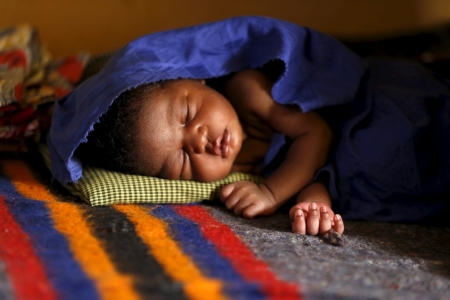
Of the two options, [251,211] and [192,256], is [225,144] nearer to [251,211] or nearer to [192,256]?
[251,211]

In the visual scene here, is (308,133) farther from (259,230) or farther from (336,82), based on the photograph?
(259,230)

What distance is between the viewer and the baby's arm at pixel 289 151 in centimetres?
97

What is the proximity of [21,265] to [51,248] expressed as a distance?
0.06 metres

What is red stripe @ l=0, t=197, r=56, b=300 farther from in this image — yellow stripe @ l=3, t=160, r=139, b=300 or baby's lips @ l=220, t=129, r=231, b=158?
baby's lips @ l=220, t=129, r=231, b=158

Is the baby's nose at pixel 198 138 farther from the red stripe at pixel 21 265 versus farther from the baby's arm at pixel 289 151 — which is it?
the red stripe at pixel 21 265

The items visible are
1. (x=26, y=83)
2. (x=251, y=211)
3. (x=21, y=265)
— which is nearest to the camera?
(x=21, y=265)

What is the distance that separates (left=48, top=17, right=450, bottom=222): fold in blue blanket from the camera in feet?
3.12

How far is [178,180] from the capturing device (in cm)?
102

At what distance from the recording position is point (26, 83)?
4.45 ft

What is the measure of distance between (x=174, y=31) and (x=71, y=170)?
1.33 ft

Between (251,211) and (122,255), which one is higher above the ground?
(122,255)

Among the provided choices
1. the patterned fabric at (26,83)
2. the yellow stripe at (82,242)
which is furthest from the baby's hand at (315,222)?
the patterned fabric at (26,83)

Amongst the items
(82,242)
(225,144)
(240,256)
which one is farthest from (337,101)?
(82,242)

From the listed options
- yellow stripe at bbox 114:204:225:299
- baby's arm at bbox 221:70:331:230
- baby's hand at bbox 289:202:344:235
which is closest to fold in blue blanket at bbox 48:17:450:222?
baby's arm at bbox 221:70:331:230
